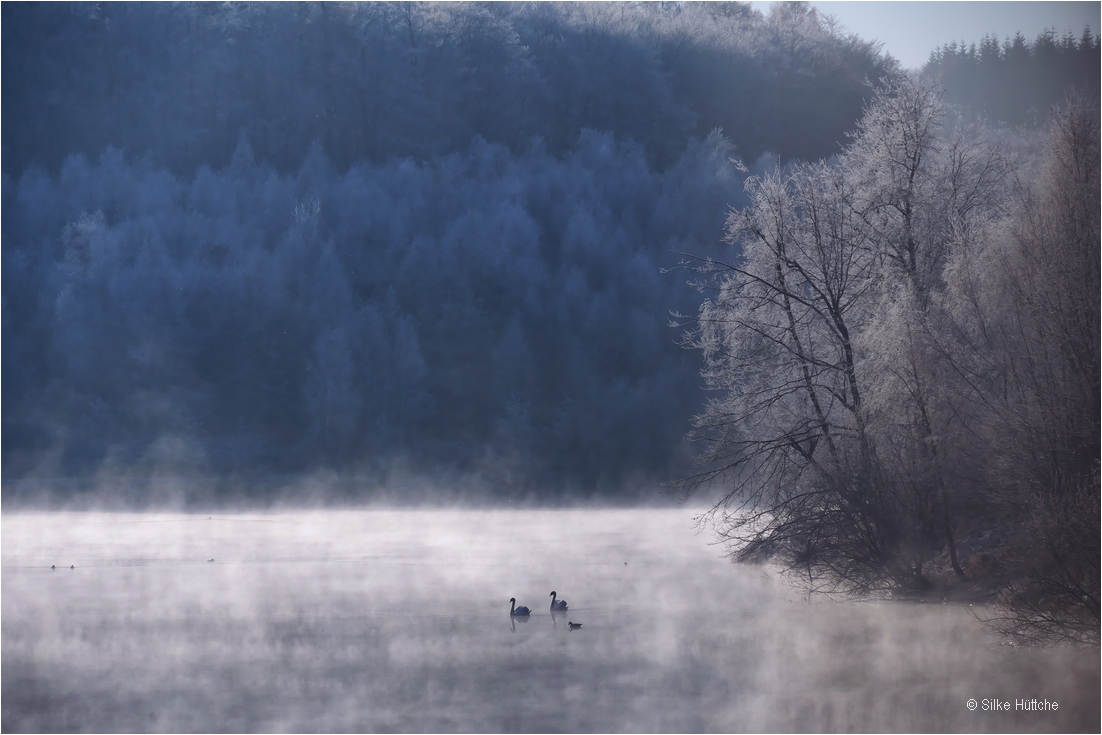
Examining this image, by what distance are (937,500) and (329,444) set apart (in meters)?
29.8

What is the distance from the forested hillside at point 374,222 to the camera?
135 feet

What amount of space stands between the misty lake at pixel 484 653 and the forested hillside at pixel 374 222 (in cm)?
2068

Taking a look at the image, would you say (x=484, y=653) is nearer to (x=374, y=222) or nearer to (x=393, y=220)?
(x=393, y=220)

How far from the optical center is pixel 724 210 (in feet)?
142

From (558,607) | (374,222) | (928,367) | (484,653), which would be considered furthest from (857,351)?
(374,222)

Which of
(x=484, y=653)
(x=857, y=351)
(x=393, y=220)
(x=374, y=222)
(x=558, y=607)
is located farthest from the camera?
(x=374, y=222)

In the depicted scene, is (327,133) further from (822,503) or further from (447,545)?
(822,503)

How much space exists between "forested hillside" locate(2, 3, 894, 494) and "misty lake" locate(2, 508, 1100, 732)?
20678mm

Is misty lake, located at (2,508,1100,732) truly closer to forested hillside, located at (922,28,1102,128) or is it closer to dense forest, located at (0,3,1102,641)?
dense forest, located at (0,3,1102,641)

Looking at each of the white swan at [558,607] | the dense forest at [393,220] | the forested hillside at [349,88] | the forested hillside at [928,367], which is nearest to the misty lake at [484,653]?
the white swan at [558,607]

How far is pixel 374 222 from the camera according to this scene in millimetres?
44812

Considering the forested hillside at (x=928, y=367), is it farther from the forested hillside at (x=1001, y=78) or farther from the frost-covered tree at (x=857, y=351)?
the forested hillside at (x=1001, y=78)

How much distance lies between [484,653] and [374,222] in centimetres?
3431

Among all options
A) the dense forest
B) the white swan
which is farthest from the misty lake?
the dense forest
